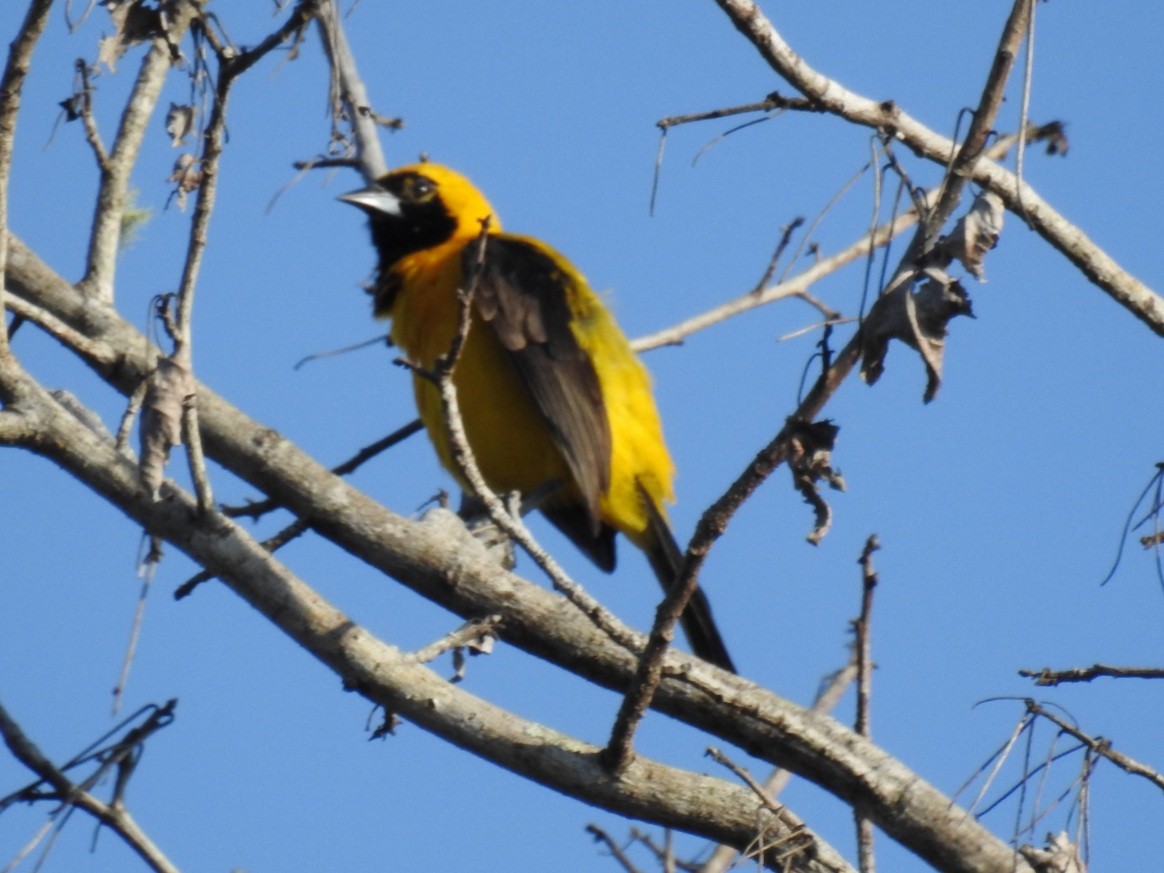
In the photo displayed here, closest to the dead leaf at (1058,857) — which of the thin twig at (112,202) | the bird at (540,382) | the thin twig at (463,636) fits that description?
the thin twig at (463,636)

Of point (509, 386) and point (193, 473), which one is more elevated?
point (509, 386)

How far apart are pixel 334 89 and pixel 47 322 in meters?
0.82

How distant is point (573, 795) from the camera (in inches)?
126

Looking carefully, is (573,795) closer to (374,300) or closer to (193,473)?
(193,473)

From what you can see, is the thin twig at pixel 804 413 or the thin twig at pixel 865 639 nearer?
the thin twig at pixel 804 413

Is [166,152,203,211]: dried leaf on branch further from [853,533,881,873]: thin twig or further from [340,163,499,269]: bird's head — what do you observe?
[340,163,499,269]: bird's head

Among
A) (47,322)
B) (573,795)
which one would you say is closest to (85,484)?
(47,322)

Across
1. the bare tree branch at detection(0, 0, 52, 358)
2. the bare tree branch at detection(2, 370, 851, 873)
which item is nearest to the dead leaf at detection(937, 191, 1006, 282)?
the bare tree branch at detection(2, 370, 851, 873)

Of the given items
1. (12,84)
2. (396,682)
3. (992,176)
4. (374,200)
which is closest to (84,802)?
(396,682)

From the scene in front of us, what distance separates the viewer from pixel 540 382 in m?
5.53

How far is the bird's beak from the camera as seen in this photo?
6199 millimetres

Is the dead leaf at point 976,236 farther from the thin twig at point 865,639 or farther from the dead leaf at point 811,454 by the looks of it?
the thin twig at point 865,639

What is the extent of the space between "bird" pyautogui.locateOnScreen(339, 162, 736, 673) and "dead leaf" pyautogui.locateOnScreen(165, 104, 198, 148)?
186cm

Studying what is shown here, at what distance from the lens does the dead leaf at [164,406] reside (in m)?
2.89
